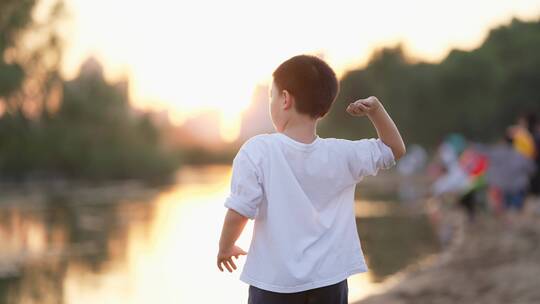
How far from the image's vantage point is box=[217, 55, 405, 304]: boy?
8.66ft

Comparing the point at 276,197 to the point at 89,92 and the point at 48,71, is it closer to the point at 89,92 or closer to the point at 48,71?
the point at 48,71

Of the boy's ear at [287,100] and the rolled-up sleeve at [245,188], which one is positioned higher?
the boy's ear at [287,100]

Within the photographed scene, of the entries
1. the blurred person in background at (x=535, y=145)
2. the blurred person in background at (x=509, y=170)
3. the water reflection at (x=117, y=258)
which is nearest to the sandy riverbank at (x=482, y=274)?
the water reflection at (x=117, y=258)

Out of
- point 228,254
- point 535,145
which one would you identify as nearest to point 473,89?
point 535,145

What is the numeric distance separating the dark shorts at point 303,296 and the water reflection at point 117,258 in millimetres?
5998

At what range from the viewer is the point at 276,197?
2656 mm

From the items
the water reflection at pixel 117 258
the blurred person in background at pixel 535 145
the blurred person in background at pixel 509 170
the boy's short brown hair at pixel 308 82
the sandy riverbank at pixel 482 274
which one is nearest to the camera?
the boy's short brown hair at pixel 308 82

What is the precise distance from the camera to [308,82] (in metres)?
2.69

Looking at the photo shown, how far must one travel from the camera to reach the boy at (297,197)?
2641mm

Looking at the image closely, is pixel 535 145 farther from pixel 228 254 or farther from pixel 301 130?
pixel 228 254

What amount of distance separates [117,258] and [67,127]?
34.9 meters

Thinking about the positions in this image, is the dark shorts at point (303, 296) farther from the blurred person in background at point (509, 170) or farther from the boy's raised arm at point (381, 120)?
the blurred person in background at point (509, 170)

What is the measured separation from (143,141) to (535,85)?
26055mm

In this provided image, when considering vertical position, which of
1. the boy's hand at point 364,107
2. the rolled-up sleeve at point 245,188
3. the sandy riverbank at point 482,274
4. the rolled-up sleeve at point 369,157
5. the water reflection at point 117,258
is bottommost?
the water reflection at point 117,258
